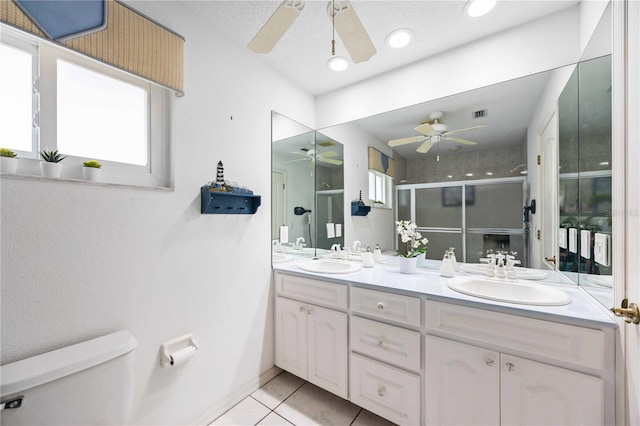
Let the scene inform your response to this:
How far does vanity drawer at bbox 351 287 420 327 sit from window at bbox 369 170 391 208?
0.88 m

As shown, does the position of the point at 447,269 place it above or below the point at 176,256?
below

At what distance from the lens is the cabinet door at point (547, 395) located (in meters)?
1.01

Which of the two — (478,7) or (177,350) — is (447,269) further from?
(177,350)

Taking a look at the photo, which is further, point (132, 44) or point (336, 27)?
point (132, 44)

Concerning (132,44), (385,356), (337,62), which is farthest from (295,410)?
(337,62)

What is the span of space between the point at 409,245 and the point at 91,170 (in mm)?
1994

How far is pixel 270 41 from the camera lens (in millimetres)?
1207

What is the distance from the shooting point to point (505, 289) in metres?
1.50

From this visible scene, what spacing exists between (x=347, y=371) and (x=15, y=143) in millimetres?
1999

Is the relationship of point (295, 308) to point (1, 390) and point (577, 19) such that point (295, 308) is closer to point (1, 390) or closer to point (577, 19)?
point (1, 390)

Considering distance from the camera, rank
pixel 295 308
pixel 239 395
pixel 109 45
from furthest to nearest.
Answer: pixel 295 308, pixel 239 395, pixel 109 45

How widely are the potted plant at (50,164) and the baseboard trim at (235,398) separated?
4.92ft

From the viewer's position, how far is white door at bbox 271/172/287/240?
82.4 inches

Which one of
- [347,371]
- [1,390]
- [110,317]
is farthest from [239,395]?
[1,390]
